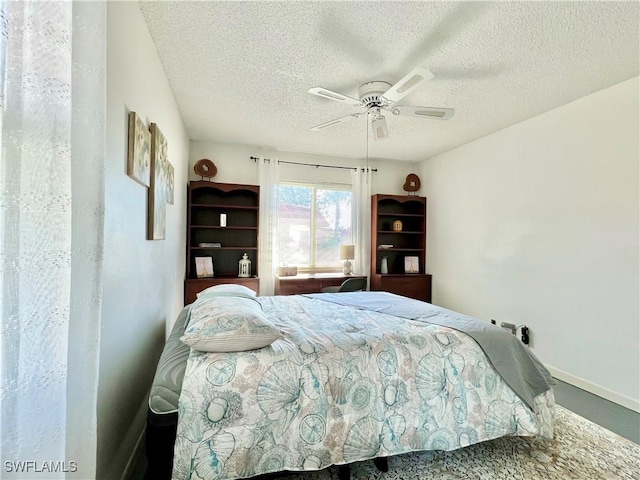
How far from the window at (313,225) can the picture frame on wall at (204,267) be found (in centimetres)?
98

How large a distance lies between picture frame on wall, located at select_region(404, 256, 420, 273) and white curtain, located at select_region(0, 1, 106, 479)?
442 cm

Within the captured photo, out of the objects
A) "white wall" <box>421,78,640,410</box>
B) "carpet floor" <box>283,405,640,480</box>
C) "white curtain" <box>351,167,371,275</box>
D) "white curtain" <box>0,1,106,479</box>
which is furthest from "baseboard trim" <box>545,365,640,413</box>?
"white curtain" <box>0,1,106,479</box>

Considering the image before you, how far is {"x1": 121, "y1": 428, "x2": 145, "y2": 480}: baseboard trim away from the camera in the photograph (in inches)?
60.7

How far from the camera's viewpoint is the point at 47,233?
2.46 ft

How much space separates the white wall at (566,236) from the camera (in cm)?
243

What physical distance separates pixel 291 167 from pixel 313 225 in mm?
934

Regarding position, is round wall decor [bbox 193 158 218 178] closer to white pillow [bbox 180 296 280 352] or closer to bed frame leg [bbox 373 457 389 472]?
white pillow [bbox 180 296 280 352]

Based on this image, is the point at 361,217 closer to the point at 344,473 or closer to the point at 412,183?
the point at 412,183

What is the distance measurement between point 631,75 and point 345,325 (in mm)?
2927

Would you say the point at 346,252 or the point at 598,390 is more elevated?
the point at 346,252

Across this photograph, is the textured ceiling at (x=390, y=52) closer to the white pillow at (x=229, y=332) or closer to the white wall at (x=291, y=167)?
the white wall at (x=291, y=167)

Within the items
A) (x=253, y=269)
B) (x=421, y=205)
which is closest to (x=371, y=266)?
(x=421, y=205)

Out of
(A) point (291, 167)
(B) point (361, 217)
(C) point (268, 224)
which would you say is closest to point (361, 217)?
(B) point (361, 217)

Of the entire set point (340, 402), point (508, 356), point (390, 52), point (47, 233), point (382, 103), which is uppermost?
point (390, 52)
